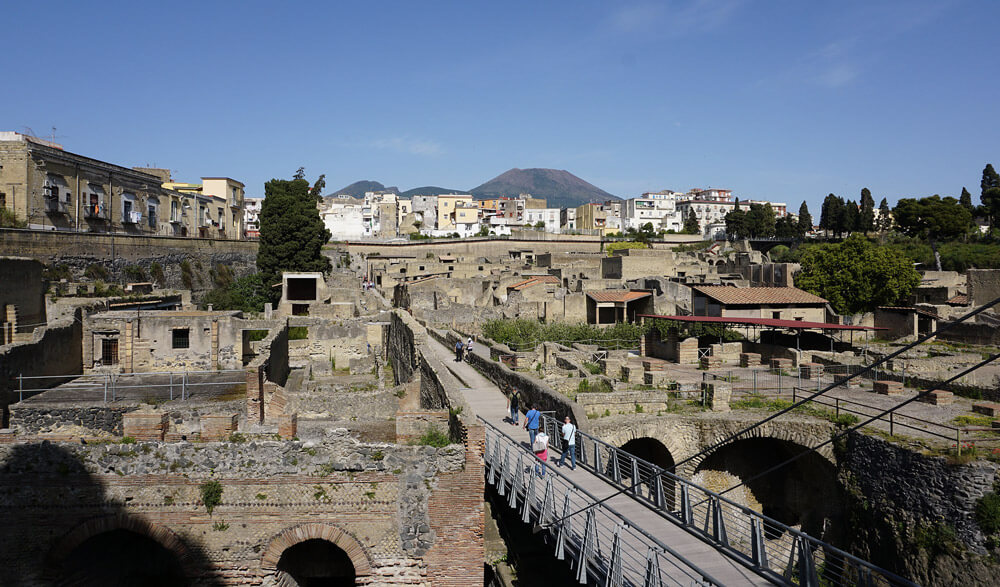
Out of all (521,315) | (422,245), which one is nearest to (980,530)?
(521,315)

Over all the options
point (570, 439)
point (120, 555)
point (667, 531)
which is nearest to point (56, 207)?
point (120, 555)

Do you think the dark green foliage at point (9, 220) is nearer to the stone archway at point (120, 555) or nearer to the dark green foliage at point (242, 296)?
the dark green foliage at point (242, 296)

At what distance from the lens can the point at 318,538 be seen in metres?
9.29

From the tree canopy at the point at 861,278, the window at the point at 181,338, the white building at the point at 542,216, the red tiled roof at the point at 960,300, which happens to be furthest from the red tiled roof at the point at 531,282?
the white building at the point at 542,216

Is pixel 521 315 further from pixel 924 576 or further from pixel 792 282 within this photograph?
pixel 924 576

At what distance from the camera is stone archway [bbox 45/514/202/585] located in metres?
9.13

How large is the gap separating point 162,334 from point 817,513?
66.2 feet

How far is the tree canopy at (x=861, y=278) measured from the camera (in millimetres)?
45750

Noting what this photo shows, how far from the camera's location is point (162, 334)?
21.1 metres

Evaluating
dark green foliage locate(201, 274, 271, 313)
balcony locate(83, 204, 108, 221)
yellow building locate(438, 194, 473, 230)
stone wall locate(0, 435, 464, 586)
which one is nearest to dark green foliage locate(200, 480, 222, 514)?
stone wall locate(0, 435, 464, 586)

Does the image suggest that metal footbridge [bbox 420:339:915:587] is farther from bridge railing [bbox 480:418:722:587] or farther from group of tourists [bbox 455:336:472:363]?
group of tourists [bbox 455:336:472:363]

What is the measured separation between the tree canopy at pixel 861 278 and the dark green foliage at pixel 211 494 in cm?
4659

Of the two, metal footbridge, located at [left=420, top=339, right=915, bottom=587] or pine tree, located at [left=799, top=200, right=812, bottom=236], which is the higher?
pine tree, located at [left=799, top=200, right=812, bottom=236]

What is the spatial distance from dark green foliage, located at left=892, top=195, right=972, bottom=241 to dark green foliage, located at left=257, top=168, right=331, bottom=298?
217ft
